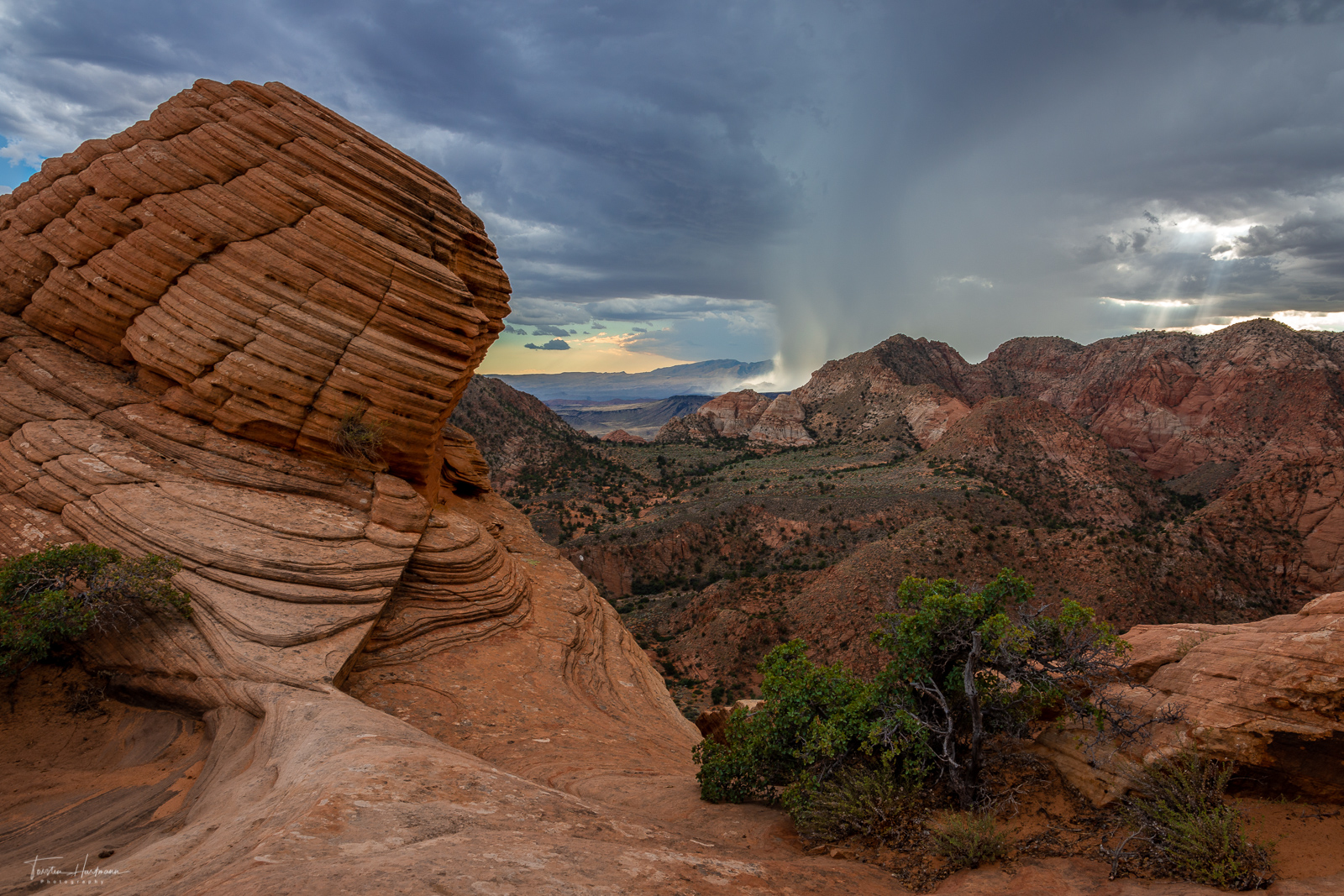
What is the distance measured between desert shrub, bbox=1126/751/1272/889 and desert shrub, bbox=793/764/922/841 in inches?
110

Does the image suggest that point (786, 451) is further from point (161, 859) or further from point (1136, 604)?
point (161, 859)

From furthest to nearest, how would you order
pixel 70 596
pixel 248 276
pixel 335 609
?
pixel 248 276, pixel 335 609, pixel 70 596

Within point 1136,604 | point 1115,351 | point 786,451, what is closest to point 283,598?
point 1136,604

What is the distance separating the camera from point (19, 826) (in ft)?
24.8

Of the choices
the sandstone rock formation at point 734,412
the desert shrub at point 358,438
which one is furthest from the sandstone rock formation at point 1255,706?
the sandstone rock formation at point 734,412

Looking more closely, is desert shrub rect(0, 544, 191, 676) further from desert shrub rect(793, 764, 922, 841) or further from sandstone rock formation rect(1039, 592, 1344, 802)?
sandstone rock formation rect(1039, 592, 1344, 802)

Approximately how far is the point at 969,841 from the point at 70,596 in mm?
15652

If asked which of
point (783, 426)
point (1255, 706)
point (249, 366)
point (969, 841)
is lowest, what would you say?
point (969, 841)

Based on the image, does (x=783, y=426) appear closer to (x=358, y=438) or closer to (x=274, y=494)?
(x=358, y=438)

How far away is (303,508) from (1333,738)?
63.4 ft

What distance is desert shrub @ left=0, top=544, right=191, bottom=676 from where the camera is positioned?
10172 mm

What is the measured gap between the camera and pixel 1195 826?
651 cm

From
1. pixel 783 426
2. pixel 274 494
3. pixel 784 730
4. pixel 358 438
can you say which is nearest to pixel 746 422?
pixel 783 426
